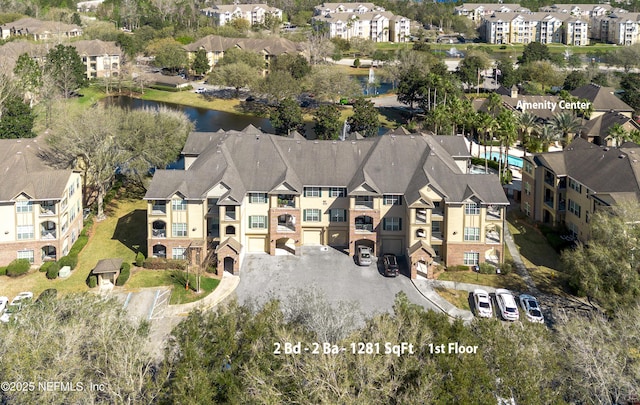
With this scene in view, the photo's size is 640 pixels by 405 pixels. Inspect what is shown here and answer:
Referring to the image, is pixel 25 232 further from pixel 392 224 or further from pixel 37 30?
pixel 37 30

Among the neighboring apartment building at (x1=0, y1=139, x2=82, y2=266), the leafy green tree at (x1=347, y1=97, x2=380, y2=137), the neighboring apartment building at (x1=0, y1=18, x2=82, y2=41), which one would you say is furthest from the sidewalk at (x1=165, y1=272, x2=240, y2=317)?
the neighboring apartment building at (x1=0, y1=18, x2=82, y2=41)

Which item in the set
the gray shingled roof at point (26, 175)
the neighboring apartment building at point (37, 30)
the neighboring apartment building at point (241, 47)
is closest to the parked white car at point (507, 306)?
the gray shingled roof at point (26, 175)

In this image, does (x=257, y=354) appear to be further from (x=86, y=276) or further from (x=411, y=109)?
(x=411, y=109)

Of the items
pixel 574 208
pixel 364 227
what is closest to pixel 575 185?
pixel 574 208

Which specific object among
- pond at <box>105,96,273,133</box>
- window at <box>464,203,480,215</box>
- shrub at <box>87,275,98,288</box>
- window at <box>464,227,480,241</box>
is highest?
pond at <box>105,96,273,133</box>

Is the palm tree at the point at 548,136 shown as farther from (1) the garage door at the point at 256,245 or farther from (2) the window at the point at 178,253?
(2) the window at the point at 178,253

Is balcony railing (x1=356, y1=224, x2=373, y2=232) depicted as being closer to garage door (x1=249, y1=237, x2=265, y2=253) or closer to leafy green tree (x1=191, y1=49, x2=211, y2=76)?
garage door (x1=249, y1=237, x2=265, y2=253)
